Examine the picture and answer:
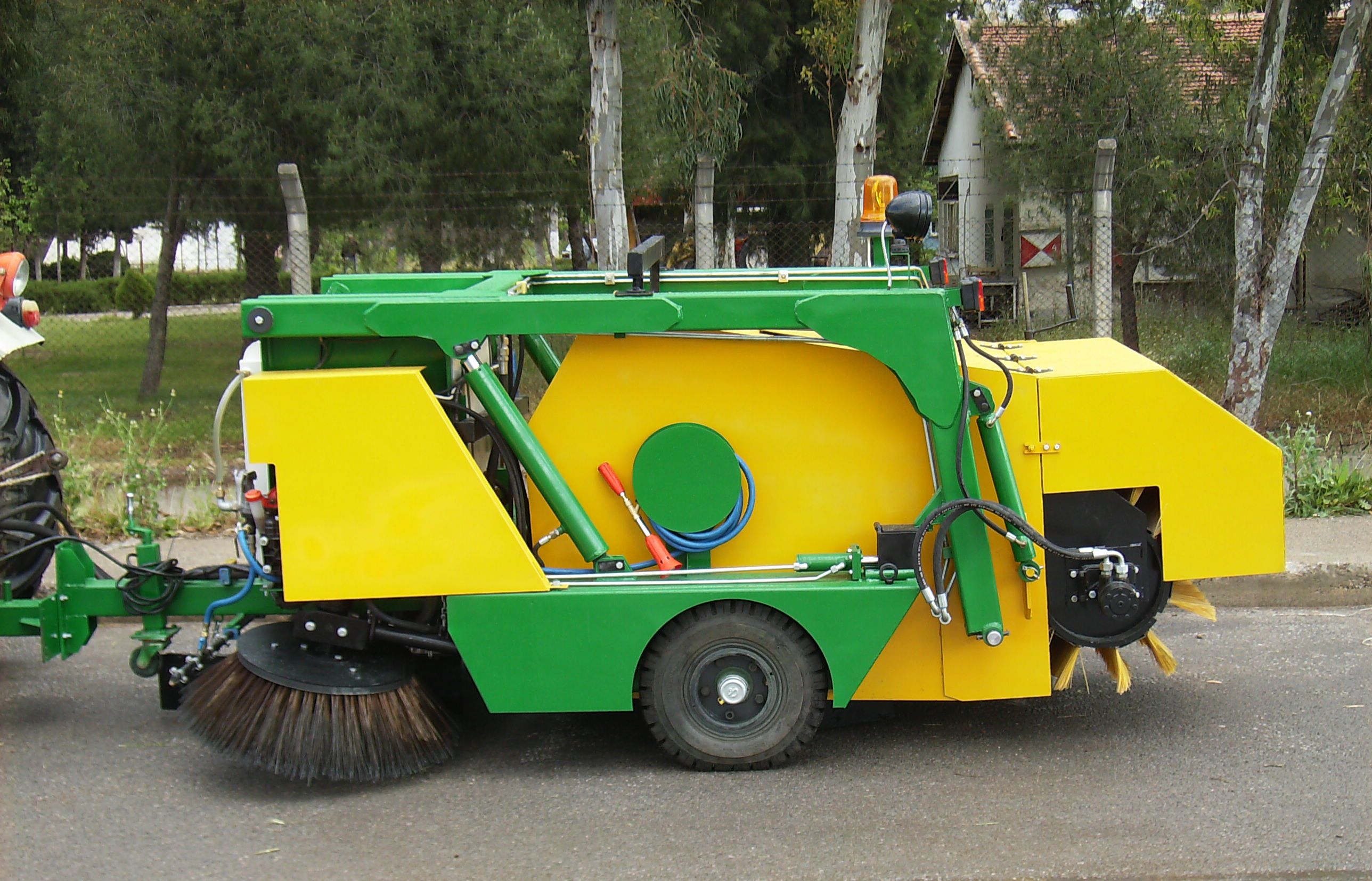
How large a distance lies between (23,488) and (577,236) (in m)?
11.7

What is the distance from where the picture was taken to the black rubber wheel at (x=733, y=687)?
4082mm

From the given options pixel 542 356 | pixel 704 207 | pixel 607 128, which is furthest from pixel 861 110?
pixel 542 356

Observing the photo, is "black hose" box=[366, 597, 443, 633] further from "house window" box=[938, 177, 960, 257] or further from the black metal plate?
"house window" box=[938, 177, 960, 257]

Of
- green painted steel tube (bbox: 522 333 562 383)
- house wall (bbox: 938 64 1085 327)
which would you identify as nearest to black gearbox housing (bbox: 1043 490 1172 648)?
green painted steel tube (bbox: 522 333 562 383)

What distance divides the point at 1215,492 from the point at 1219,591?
2031mm

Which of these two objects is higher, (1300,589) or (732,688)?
(732,688)

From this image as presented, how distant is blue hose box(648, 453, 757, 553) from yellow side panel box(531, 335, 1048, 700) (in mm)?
58

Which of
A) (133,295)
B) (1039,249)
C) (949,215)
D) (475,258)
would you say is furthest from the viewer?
(949,215)

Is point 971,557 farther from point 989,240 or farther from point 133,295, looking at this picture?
point 989,240

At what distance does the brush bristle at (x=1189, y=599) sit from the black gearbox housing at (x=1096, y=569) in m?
0.18

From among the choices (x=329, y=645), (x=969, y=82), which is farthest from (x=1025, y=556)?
(x=969, y=82)

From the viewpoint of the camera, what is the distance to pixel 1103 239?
8.39 m

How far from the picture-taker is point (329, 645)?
4082mm

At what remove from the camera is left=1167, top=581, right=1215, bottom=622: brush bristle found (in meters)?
4.45
